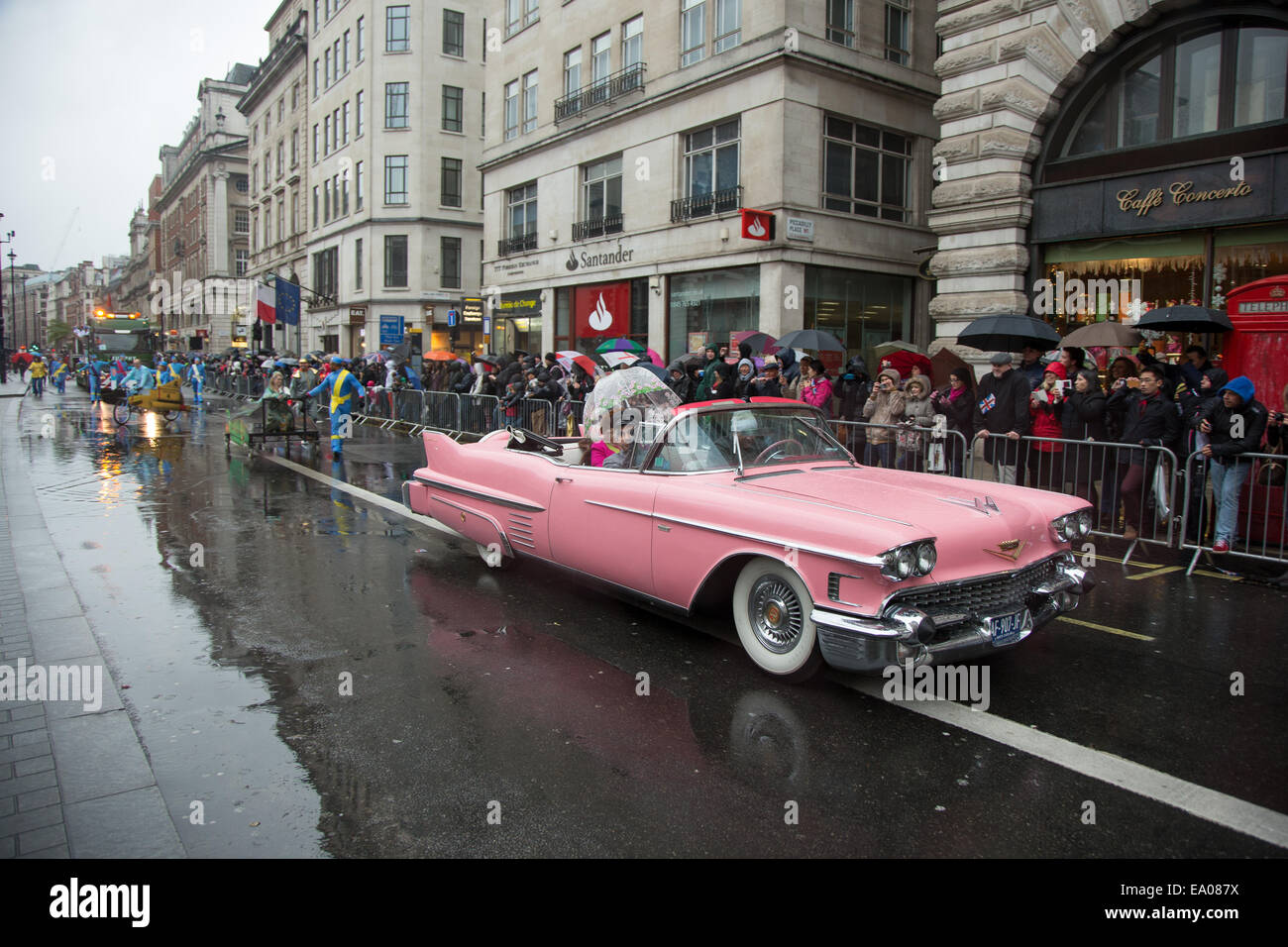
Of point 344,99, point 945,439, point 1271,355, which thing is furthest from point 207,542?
point 344,99

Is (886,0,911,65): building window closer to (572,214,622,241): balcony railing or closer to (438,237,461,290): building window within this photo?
(572,214,622,241): balcony railing

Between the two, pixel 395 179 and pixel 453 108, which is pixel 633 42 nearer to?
pixel 453 108

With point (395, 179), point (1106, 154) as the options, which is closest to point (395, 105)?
point (395, 179)

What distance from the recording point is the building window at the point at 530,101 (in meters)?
28.1

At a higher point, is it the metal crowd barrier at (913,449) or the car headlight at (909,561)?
the metal crowd barrier at (913,449)

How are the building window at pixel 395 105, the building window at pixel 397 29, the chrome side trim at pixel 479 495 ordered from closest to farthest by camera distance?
the chrome side trim at pixel 479 495 < the building window at pixel 397 29 < the building window at pixel 395 105

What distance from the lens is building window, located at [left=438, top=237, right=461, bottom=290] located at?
137 ft

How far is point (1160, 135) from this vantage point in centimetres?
1309

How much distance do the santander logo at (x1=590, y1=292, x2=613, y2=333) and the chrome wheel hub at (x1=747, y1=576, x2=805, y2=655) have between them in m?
20.2

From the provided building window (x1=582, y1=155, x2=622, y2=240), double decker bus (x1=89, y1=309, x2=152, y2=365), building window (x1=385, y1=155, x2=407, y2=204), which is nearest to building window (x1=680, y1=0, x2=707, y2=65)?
building window (x1=582, y1=155, x2=622, y2=240)

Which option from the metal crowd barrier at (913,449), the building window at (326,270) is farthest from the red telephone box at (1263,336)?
the building window at (326,270)

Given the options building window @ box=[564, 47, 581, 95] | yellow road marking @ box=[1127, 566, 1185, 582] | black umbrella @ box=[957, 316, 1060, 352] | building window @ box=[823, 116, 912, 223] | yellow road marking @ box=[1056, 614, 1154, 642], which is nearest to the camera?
yellow road marking @ box=[1056, 614, 1154, 642]

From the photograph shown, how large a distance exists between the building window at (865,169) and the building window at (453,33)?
89.8 feet

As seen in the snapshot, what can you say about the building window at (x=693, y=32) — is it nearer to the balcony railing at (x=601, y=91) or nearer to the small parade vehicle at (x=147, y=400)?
the balcony railing at (x=601, y=91)
